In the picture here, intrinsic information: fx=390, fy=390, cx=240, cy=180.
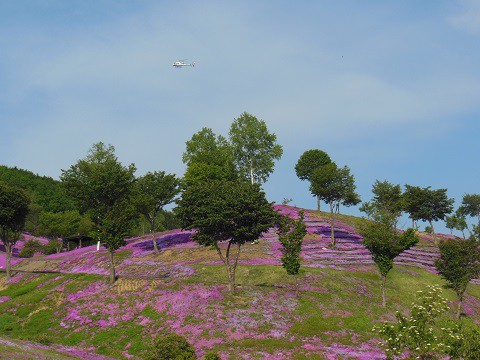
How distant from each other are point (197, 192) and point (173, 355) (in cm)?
2451

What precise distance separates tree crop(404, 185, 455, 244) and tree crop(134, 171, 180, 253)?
52093mm

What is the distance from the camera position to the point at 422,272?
201 ft

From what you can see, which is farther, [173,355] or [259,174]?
[259,174]

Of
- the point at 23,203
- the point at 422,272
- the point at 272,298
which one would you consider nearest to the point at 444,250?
the point at 422,272

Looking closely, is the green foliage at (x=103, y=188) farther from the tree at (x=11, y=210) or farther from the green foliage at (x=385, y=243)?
the green foliage at (x=385, y=243)

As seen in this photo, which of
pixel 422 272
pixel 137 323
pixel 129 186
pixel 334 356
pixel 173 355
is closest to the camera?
pixel 173 355

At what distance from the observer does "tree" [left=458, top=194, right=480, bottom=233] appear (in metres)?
133

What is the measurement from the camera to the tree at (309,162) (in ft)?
402

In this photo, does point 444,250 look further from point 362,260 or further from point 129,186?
point 129,186

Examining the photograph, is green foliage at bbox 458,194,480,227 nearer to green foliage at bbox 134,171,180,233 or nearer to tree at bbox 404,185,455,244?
tree at bbox 404,185,455,244

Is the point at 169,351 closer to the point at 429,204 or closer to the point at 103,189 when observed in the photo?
the point at 103,189

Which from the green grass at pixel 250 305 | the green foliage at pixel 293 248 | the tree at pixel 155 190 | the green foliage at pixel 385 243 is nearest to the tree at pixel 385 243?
the green foliage at pixel 385 243

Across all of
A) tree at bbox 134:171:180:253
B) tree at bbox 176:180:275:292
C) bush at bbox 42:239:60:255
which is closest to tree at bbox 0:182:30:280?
tree at bbox 134:171:180:253

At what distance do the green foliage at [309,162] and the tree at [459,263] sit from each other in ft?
243
